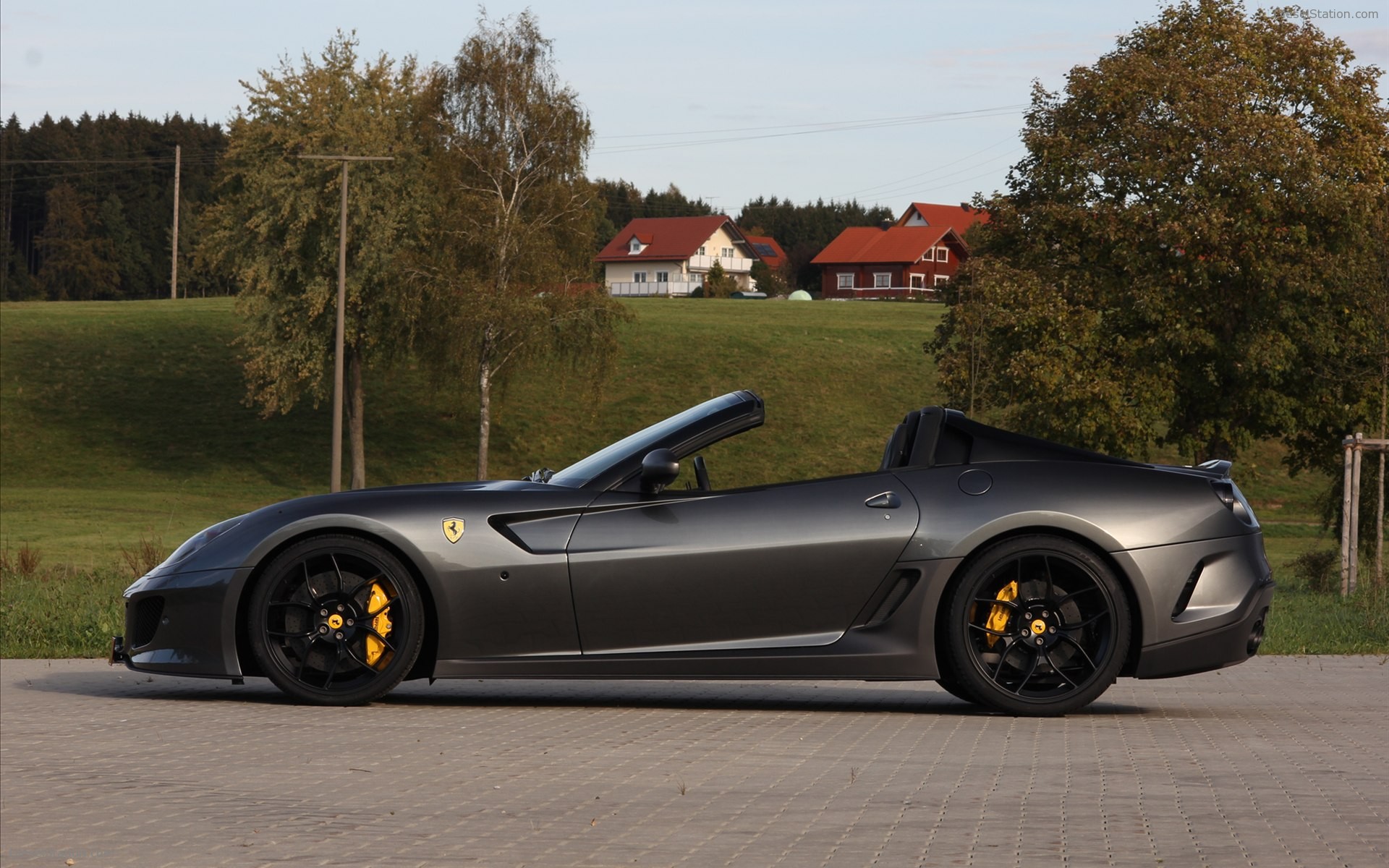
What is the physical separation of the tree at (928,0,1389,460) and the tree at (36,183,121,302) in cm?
10820

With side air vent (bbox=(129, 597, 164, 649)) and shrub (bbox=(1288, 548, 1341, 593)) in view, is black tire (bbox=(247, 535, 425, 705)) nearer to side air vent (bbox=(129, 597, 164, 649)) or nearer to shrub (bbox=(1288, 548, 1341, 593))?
side air vent (bbox=(129, 597, 164, 649))

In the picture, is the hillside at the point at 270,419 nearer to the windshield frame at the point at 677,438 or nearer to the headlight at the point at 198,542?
the headlight at the point at 198,542

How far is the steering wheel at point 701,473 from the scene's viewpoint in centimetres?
689

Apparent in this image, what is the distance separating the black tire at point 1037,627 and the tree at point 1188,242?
20.5 meters

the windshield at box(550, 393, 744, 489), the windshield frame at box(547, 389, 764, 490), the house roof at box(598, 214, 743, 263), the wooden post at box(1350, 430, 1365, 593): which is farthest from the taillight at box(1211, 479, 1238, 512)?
the house roof at box(598, 214, 743, 263)

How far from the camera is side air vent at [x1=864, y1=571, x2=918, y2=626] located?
6688 mm

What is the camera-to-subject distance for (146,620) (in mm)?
6961

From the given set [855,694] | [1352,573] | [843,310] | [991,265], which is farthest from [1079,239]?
[843,310]

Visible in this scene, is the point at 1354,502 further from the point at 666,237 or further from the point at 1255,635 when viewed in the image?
the point at 666,237

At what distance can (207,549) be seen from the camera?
6934 mm

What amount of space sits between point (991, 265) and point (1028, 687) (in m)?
23.0

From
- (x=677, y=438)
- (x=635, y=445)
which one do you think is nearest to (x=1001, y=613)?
(x=677, y=438)

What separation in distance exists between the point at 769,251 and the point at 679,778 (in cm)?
15928

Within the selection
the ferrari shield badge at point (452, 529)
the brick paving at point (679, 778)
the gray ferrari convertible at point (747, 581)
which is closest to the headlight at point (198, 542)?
the gray ferrari convertible at point (747, 581)
